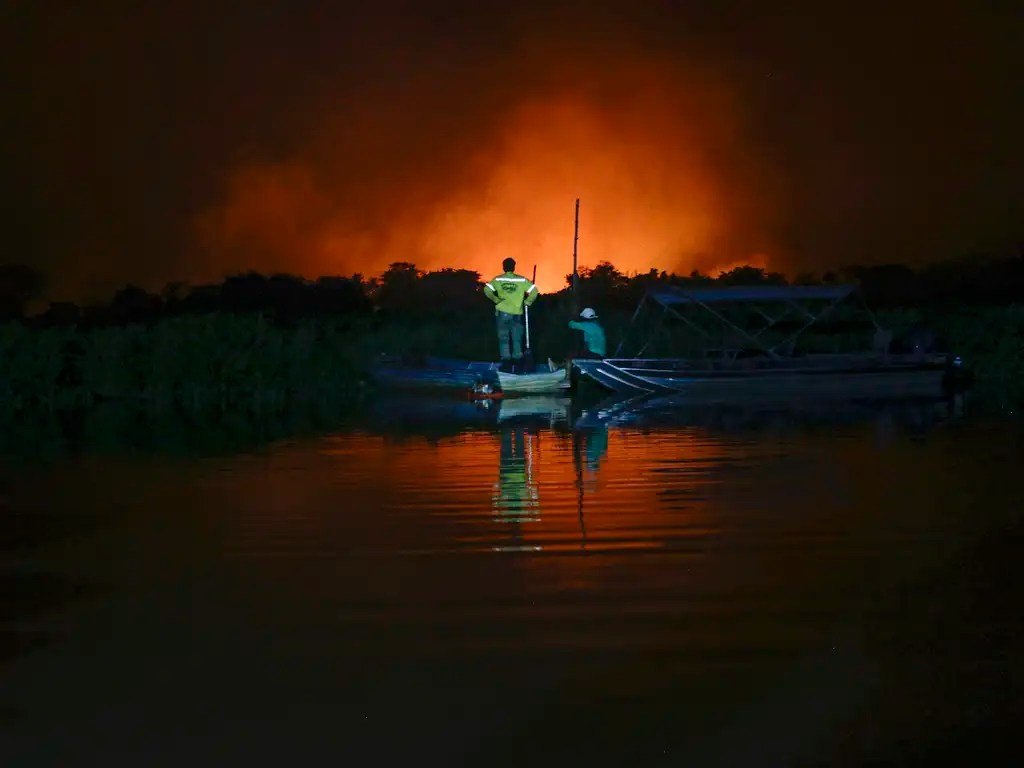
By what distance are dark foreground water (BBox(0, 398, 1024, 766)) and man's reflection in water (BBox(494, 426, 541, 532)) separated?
0.07 meters

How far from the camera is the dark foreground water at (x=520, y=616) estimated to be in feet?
16.8

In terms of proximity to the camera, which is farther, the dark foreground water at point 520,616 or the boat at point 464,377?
the boat at point 464,377

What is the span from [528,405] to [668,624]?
1607cm

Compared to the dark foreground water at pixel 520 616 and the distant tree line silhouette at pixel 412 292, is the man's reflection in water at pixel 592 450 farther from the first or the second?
the distant tree line silhouette at pixel 412 292

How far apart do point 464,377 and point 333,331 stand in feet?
25.2

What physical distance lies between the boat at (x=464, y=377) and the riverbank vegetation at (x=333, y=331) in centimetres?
62

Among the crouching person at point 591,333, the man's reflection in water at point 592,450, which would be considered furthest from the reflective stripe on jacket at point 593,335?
the man's reflection in water at point 592,450

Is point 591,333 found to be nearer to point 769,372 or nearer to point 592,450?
point 769,372

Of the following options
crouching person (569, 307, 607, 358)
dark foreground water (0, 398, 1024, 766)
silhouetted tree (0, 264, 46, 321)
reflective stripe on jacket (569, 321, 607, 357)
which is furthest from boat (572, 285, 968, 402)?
silhouetted tree (0, 264, 46, 321)

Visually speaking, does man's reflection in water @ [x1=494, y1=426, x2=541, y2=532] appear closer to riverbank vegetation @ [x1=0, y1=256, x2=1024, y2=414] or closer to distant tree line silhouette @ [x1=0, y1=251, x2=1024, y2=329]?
riverbank vegetation @ [x1=0, y1=256, x2=1024, y2=414]

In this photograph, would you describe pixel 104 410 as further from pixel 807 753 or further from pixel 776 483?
pixel 807 753

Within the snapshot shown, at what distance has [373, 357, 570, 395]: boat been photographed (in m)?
24.0

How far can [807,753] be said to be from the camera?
4.87 meters

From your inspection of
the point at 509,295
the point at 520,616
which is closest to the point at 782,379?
the point at 509,295
